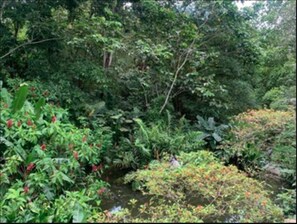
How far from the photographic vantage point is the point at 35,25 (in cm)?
700

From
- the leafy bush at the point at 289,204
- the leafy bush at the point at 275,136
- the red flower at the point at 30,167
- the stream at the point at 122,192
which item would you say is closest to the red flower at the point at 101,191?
the stream at the point at 122,192

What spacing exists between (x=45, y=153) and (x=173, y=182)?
85.0 inches

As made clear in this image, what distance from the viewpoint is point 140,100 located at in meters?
9.28

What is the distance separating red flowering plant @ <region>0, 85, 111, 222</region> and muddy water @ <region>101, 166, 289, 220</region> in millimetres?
239

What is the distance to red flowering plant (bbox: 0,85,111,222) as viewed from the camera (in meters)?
4.21

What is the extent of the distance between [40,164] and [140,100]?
15.3 feet

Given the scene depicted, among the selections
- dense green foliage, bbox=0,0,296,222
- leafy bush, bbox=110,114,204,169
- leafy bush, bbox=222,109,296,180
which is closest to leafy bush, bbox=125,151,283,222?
dense green foliage, bbox=0,0,296,222

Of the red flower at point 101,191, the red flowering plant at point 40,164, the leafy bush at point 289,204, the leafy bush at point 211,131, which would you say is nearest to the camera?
the leafy bush at point 289,204

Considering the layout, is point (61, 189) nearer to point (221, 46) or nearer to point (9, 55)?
point (9, 55)

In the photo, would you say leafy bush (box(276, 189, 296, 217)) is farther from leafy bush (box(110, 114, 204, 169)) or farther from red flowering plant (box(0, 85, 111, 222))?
leafy bush (box(110, 114, 204, 169))

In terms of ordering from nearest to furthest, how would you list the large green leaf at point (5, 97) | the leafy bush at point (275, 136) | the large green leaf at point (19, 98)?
the leafy bush at point (275, 136) < the large green leaf at point (19, 98) < the large green leaf at point (5, 97)

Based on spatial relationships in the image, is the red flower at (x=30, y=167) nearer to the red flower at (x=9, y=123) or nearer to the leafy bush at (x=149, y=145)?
the red flower at (x=9, y=123)

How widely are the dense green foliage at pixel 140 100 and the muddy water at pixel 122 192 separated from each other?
177 mm

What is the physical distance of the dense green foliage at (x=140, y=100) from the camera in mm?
4297
